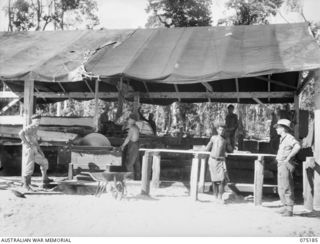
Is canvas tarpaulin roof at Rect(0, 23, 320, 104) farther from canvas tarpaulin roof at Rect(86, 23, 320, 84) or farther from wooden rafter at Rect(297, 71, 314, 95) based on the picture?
wooden rafter at Rect(297, 71, 314, 95)

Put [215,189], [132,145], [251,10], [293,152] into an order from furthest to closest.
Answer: [251,10] < [132,145] < [215,189] < [293,152]

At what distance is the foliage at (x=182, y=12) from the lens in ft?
79.4

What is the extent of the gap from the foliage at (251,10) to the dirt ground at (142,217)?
1649 cm

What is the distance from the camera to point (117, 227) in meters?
6.20

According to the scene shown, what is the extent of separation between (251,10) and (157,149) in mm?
16222

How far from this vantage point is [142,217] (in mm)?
6605

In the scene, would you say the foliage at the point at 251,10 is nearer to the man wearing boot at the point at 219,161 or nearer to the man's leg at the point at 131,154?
the man's leg at the point at 131,154

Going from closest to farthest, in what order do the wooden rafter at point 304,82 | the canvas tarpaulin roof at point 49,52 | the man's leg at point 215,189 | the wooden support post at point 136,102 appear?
the man's leg at point 215,189, the wooden rafter at point 304,82, the canvas tarpaulin roof at point 49,52, the wooden support post at point 136,102

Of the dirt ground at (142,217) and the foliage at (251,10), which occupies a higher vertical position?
the foliage at (251,10)

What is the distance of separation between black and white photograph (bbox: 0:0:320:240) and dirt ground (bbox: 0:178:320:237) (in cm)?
3

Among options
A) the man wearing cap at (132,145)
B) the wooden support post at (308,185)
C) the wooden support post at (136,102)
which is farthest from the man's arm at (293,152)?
the wooden support post at (136,102)

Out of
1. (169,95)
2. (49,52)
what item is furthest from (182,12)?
(49,52)

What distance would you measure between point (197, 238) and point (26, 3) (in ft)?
91.6

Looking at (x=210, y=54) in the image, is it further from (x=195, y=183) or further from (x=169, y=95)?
(x=169, y=95)
